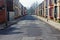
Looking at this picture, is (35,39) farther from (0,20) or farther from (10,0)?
(10,0)

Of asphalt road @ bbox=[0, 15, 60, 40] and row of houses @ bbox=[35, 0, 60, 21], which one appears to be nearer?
asphalt road @ bbox=[0, 15, 60, 40]

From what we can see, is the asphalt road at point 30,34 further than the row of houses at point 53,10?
No

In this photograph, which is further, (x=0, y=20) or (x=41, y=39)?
(x=0, y=20)

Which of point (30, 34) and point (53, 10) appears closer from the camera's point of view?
point (30, 34)

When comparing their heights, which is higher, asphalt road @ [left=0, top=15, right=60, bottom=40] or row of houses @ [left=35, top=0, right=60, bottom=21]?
row of houses @ [left=35, top=0, right=60, bottom=21]

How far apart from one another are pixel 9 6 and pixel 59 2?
19718mm

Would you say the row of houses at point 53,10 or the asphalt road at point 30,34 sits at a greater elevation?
the row of houses at point 53,10

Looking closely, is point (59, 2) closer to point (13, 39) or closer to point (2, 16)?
point (2, 16)

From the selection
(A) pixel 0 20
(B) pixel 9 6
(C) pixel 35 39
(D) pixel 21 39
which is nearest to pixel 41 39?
(C) pixel 35 39

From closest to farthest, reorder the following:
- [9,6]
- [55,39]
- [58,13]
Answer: [55,39]
[58,13]
[9,6]

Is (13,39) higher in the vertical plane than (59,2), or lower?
lower

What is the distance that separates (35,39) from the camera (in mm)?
15406

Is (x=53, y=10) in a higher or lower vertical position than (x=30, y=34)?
higher

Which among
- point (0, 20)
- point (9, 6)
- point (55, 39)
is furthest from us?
point (9, 6)
